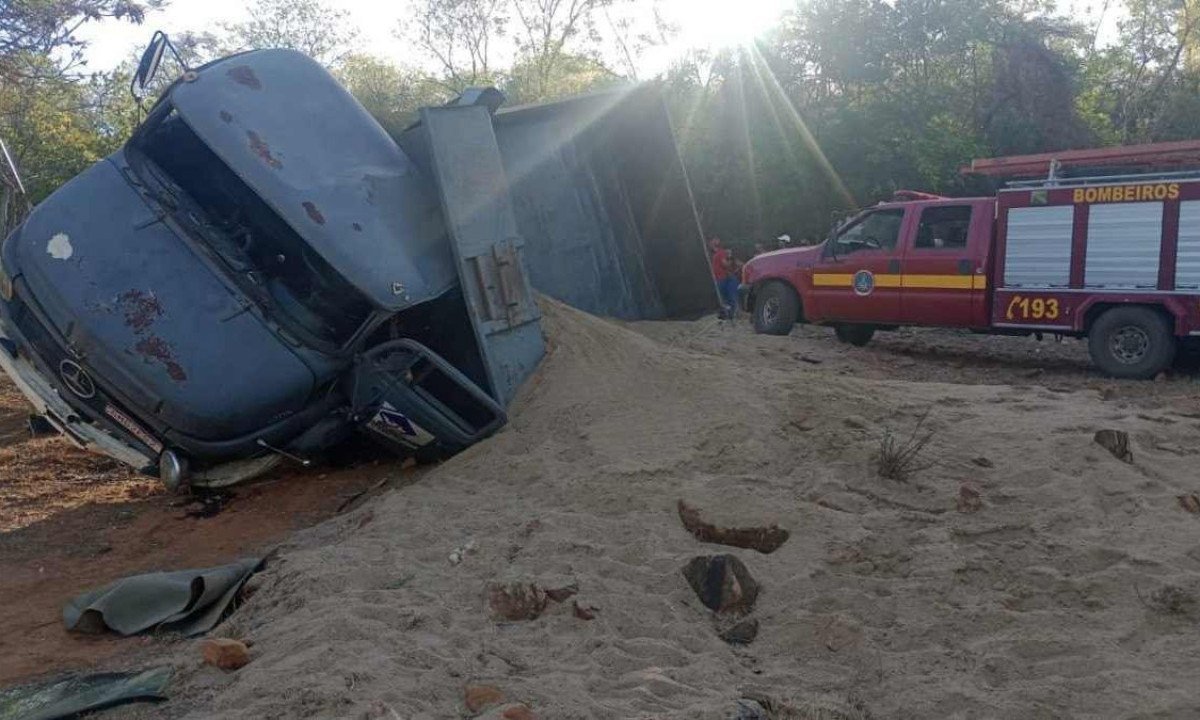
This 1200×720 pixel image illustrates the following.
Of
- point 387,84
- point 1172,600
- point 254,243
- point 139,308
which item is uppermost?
point 387,84

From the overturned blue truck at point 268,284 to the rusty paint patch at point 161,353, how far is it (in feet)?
0.04

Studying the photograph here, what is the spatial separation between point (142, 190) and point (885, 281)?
27.5 feet

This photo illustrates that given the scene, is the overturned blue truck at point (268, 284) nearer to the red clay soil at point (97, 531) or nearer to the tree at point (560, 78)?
the red clay soil at point (97, 531)

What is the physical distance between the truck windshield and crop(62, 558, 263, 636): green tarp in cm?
183

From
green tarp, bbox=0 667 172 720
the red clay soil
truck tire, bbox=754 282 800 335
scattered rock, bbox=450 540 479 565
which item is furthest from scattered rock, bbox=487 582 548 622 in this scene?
truck tire, bbox=754 282 800 335

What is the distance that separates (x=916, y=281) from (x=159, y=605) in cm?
926

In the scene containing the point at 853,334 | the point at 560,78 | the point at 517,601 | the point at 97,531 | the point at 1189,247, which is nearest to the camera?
the point at 517,601

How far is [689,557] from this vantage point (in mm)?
4613

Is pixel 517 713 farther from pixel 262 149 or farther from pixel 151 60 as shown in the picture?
pixel 151 60

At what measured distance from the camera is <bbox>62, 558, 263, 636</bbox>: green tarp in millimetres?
4496

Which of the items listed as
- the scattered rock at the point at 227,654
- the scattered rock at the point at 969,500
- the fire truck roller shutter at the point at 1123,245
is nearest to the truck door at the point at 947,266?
the fire truck roller shutter at the point at 1123,245

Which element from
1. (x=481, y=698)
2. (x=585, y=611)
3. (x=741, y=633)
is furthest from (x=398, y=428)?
(x=481, y=698)

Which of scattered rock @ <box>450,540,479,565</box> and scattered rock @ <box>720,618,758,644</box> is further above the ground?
scattered rock @ <box>450,540,479,565</box>

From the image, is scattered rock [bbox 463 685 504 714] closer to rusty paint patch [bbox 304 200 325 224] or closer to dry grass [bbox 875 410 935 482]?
dry grass [bbox 875 410 935 482]
